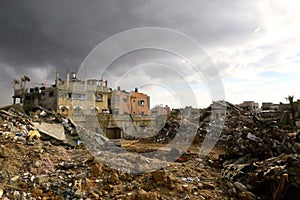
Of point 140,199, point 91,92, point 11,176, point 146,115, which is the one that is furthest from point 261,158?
point 91,92

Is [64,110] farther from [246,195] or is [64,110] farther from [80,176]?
[246,195]

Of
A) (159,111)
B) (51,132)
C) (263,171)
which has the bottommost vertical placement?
(263,171)

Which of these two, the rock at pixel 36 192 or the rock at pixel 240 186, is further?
the rock at pixel 240 186

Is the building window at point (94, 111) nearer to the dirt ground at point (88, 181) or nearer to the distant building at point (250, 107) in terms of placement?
the distant building at point (250, 107)

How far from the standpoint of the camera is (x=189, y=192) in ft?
13.5

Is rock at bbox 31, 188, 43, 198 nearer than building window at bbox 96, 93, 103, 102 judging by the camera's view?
Yes

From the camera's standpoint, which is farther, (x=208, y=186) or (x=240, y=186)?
(x=208, y=186)

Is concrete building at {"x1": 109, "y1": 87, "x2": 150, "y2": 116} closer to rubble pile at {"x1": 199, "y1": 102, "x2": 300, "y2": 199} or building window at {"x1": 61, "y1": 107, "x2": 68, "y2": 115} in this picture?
building window at {"x1": 61, "y1": 107, "x2": 68, "y2": 115}

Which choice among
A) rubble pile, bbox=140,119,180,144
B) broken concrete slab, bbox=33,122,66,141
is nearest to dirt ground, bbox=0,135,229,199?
broken concrete slab, bbox=33,122,66,141

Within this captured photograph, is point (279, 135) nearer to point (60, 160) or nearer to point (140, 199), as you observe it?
point (140, 199)

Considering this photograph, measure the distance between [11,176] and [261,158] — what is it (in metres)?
6.44

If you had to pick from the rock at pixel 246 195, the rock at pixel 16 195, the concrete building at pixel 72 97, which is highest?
the concrete building at pixel 72 97

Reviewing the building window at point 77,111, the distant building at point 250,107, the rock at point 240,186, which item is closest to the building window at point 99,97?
the building window at point 77,111

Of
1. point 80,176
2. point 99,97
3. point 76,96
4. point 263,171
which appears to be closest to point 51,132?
point 80,176
